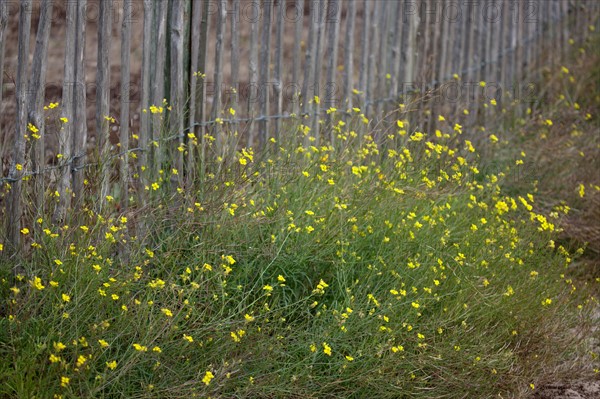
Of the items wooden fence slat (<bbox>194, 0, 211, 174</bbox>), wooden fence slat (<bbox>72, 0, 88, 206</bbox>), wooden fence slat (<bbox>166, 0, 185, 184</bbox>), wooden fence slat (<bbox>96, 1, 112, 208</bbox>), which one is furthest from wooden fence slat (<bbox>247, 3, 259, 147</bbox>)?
wooden fence slat (<bbox>72, 0, 88, 206</bbox>)

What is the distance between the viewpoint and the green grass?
3.05 metres

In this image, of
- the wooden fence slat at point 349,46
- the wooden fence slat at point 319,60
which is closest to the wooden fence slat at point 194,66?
the wooden fence slat at point 319,60

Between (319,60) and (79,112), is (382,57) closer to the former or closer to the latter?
(319,60)

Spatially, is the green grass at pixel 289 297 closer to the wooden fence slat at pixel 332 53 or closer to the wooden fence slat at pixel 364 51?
the wooden fence slat at pixel 332 53

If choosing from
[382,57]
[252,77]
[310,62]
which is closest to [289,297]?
[252,77]

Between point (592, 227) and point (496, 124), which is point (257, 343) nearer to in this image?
point (592, 227)

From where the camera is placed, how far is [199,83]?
4.36 m

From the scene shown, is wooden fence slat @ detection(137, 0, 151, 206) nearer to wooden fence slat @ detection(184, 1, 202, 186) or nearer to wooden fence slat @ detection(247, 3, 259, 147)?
wooden fence slat @ detection(184, 1, 202, 186)

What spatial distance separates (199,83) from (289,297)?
1232mm

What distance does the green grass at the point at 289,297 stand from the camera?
305cm

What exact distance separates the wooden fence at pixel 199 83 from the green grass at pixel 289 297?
0.59 feet

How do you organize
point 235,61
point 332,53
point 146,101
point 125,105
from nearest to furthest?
point 125,105
point 146,101
point 235,61
point 332,53

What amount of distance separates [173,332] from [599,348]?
2096mm

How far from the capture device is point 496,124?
6.46 m
